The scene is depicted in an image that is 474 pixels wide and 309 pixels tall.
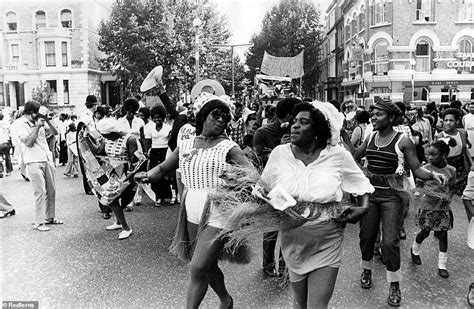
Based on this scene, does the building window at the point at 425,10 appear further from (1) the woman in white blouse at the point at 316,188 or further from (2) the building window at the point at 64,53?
(1) the woman in white blouse at the point at 316,188

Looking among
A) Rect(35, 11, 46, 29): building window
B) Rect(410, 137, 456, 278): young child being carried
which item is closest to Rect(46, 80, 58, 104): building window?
Rect(35, 11, 46, 29): building window

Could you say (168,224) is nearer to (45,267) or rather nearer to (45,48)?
(45,267)

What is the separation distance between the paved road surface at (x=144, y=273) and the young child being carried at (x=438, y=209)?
0.14 meters

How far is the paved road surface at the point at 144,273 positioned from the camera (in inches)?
173

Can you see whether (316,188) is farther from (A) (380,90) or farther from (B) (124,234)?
(A) (380,90)

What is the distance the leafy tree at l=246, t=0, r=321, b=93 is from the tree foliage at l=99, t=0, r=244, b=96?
14934 mm

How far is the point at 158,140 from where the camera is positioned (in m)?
8.78

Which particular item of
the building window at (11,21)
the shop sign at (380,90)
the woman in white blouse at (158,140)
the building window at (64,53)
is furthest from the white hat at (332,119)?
the building window at (11,21)

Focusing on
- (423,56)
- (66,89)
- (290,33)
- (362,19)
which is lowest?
(66,89)

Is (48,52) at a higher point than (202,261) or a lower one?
higher

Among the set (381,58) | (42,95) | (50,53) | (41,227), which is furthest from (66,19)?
(41,227)

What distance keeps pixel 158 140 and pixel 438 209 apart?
5265mm

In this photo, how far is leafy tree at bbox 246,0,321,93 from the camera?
45.5 m

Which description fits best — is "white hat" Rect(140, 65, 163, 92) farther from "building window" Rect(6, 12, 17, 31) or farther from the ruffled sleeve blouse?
"building window" Rect(6, 12, 17, 31)
